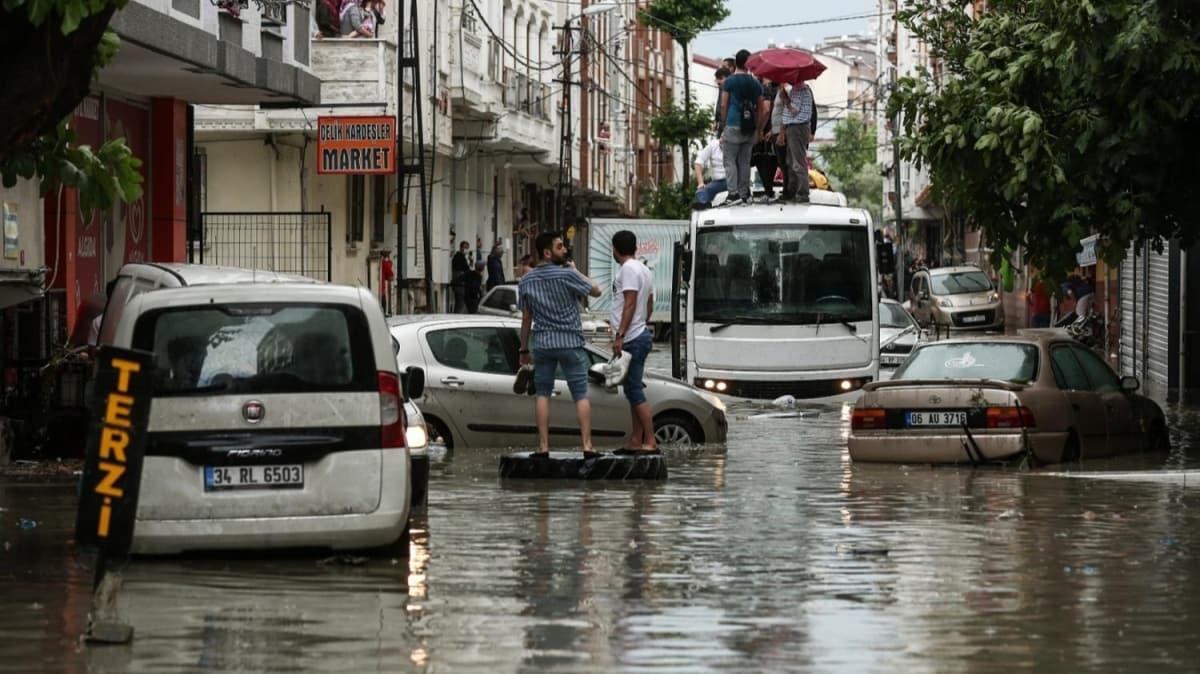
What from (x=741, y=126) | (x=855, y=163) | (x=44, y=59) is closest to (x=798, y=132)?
(x=741, y=126)

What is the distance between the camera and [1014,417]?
18.6 meters

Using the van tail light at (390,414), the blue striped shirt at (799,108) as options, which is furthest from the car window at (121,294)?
the blue striped shirt at (799,108)

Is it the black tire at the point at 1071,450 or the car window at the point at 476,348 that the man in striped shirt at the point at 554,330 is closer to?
the car window at the point at 476,348

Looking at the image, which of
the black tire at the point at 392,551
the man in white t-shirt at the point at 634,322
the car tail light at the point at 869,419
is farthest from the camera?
the car tail light at the point at 869,419

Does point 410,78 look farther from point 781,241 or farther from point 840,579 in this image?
point 840,579

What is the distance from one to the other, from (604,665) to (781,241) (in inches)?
798

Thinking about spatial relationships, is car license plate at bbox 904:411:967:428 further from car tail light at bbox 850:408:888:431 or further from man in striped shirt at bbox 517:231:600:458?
Answer: man in striped shirt at bbox 517:231:600:458

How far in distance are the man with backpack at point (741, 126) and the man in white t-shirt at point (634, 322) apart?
439 inches

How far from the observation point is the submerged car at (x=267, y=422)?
11.4m

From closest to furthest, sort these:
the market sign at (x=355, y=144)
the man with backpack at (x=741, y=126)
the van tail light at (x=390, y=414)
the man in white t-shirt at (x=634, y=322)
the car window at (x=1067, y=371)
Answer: the van tail light at (x=390, y=414) → the man in white t-shirt at (x=634, y=322) → the car window at (x=1067, y=371) → the man with backpack at (x=741, y=126) → the market sign at (x=355, y=144)

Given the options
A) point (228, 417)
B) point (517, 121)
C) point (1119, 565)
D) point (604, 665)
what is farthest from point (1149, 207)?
point (517, 121)

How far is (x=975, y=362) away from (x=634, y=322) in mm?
3266

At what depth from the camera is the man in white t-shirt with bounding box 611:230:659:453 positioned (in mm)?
18109

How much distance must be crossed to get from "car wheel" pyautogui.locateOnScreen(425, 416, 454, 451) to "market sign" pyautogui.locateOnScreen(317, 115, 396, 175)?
15191 mm
